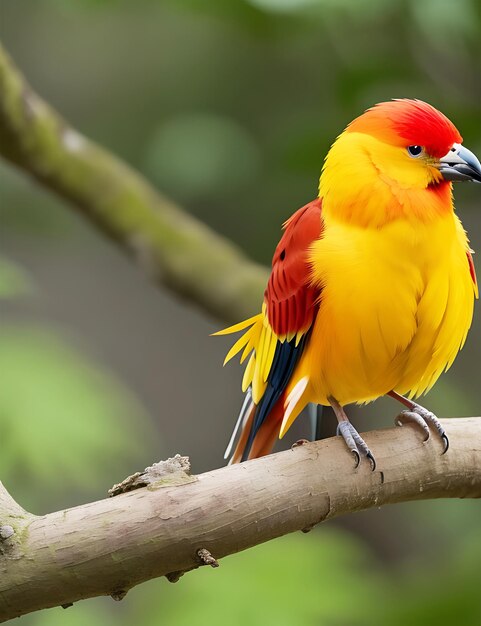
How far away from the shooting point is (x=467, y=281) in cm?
189

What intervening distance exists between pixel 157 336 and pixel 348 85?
2.18 metres

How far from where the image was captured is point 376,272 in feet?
5.82

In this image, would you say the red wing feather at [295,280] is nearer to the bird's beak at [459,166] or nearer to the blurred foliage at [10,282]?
the bird's beak at [459,166]

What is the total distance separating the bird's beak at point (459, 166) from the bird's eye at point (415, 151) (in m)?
0.04

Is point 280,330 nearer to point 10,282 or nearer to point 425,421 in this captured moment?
point 425,421

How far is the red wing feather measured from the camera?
187 centimetres

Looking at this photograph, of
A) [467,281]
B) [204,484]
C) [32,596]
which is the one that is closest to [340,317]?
[467,281]

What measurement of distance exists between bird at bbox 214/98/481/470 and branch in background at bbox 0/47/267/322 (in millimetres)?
936

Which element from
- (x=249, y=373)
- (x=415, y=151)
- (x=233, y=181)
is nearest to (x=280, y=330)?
(x=249, y=373)

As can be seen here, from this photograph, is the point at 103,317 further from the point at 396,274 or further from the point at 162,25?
the point at 396,274

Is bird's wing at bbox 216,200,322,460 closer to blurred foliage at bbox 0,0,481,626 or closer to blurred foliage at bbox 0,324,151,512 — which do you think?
blurred foliage at bbox 0,0,481,626

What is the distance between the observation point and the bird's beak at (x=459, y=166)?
183 cm

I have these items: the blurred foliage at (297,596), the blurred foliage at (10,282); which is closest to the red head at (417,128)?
the blurred foliage at (10,282)

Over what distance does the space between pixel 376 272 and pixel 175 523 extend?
56cm
